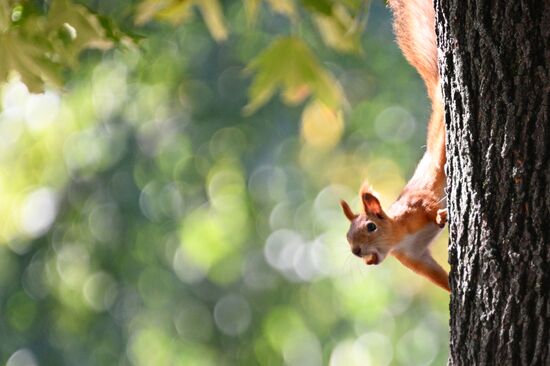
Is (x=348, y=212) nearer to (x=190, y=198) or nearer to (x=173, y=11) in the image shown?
(x=173, y=11)

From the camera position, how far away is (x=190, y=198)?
705 cm

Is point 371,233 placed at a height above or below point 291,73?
below

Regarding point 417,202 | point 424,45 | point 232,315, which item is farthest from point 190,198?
point 424,45

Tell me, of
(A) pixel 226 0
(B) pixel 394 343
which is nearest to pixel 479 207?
(A) pixel 226 0

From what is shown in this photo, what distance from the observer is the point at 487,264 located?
5.42ft

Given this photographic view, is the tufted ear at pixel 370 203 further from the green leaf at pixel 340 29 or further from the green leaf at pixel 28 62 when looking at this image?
the green leaf at pixel 28 62

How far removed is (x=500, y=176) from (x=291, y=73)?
3.57 ft

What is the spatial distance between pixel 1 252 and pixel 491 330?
5.25 m

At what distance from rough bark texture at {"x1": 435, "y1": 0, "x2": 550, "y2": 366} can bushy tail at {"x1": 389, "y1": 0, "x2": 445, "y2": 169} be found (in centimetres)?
49

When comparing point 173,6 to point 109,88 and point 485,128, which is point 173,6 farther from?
point 109,88

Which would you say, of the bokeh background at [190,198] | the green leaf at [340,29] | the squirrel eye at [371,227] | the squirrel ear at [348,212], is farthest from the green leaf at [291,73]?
the bokeh background at [190,198]

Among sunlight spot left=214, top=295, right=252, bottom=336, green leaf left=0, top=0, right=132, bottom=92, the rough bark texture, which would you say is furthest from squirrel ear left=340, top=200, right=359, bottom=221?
sunlight spot left=214, top=295, right=252, bottom=336

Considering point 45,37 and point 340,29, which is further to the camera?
point 340,29

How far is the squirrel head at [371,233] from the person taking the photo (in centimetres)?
245
